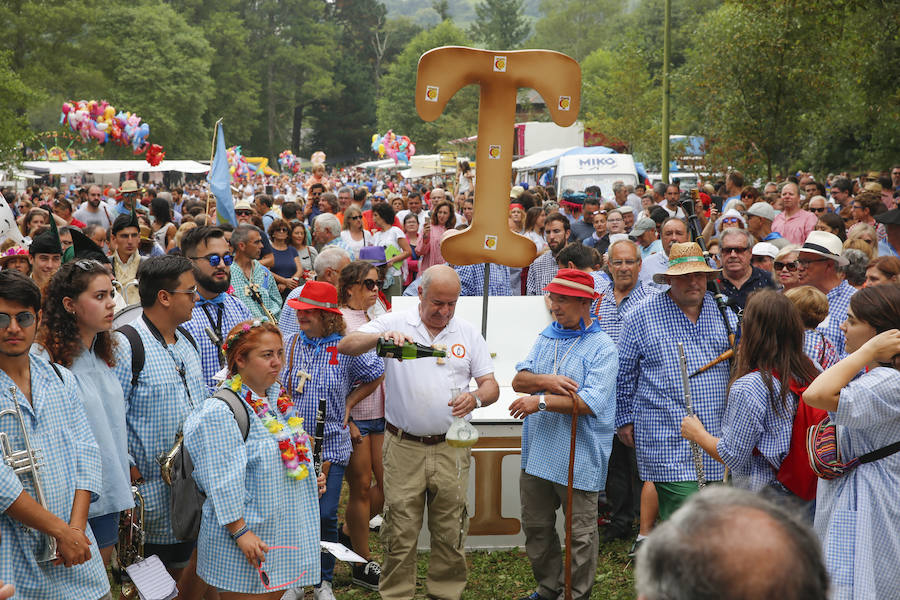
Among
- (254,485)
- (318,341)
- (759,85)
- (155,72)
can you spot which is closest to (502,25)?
(155,72)

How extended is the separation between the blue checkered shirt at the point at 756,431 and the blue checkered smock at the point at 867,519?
422 mm

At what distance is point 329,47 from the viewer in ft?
296

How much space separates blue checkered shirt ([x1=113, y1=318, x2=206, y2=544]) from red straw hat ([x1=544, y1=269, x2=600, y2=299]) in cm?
203

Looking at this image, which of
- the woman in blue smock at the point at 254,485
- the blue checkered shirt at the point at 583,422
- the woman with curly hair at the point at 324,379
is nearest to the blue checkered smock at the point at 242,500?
the woman in blue smock at the point at 254,485

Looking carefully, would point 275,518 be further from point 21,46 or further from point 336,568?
point 21,46

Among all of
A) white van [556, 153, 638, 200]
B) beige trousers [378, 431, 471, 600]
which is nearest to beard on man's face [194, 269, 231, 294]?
beige trousers [378, 431, 471, 600]

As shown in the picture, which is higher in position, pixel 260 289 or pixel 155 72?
pixel 155 72

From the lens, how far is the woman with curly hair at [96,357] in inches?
150

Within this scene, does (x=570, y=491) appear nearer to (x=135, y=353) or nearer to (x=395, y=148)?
(x=135, y=353)

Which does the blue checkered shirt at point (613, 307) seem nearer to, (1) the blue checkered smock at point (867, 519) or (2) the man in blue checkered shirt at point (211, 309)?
(2) the man in blue checkered shirt at point (211, 309)

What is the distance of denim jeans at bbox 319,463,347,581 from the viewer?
5449 mm

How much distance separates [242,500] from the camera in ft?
12.5

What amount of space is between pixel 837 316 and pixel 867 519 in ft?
7.51

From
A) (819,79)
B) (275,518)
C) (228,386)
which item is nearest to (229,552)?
(275,518)
